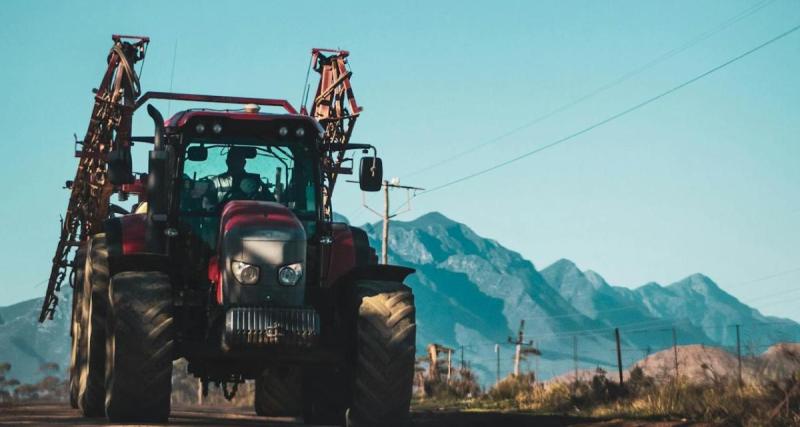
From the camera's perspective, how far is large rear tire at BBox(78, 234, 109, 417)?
15.3 metres

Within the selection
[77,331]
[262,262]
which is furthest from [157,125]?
[77,331]

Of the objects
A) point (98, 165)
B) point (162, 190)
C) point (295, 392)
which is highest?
point (98, 165)

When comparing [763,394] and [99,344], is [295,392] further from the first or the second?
[763,394]

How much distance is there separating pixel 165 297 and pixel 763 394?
904 centimetres

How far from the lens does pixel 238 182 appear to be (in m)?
14.2

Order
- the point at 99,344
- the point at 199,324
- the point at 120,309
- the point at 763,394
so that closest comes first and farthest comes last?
1. the point at 120,309
2. the point at 199,324
3. the point at 99,344
4. the point at 763,394

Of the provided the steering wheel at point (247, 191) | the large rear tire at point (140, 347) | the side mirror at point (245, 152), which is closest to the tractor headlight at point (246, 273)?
the large rear tire at point (140, 347)

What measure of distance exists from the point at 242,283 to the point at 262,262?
27cm

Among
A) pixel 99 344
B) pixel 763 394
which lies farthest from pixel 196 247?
pixel 763 394

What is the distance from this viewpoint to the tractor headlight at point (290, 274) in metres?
12.8

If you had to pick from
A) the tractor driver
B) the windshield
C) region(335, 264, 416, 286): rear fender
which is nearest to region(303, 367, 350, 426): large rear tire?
region(335, 264, 416, 286): rear fender

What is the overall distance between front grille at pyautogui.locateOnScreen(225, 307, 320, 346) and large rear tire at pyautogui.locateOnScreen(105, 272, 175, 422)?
624mm

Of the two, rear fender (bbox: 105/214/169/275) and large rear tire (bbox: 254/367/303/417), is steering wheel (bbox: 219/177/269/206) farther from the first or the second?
A: large rear tire (bbox: 254/367/303/417)

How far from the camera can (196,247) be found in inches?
544
